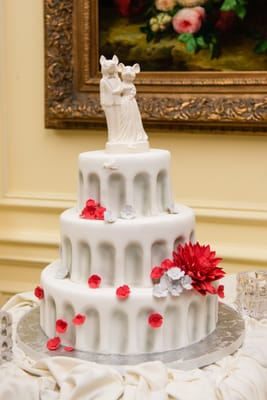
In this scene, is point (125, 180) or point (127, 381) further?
point (125, 180)

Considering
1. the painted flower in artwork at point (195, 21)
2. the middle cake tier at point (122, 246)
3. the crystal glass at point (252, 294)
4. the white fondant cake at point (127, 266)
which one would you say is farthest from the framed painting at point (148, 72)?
the middle cake tier at point (122, 246)

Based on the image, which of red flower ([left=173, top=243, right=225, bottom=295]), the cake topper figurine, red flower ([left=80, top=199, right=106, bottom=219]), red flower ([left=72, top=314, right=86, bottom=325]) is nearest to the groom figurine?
the cake topper figurine

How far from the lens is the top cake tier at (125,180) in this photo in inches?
69.9

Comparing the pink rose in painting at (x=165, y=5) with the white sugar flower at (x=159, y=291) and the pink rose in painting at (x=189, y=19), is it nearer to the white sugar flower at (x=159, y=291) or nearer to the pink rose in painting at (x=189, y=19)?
the pink rose in painting at (x=189, y=19)

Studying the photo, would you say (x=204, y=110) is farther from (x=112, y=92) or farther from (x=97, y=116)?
(x=112, y=92)

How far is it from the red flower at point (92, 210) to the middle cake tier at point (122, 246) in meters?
0.02

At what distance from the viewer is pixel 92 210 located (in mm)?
1797

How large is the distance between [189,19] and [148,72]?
0.98 ft

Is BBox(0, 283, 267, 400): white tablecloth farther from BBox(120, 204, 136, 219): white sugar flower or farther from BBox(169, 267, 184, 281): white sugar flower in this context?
BBox(120, 204, 136, 219): white sugar flower

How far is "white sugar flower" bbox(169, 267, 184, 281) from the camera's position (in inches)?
66.9

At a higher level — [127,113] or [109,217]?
[127,113]

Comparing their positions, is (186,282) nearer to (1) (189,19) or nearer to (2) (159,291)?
(2) (159,291)

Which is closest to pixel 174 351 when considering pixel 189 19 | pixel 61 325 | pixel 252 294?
pixel 61 325

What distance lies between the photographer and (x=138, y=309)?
66.6 inches
